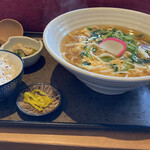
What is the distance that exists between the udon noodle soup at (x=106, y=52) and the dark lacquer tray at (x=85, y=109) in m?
0.15

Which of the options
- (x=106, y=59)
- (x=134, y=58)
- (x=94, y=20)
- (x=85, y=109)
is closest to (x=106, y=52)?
(x=106, y=59)

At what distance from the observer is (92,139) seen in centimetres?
101

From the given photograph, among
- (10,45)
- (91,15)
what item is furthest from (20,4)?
(91,15)

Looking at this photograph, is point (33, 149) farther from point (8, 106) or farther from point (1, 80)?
point (1, 80)

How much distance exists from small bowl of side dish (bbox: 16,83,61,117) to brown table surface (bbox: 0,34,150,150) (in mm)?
68

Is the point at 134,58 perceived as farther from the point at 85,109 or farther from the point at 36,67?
the point at 36,67

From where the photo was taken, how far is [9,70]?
1243 mm

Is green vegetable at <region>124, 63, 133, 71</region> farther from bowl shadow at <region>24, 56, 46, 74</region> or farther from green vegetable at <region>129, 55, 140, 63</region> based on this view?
bowl shadow at <region>24, 56, 46, 74</region>

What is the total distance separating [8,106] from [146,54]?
1041mm

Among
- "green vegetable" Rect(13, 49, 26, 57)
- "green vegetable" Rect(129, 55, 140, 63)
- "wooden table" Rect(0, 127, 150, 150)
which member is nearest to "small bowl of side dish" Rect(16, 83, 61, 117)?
"wooden table" Rect(0, 127, 150, 150)

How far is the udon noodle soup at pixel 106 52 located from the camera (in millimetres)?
1218

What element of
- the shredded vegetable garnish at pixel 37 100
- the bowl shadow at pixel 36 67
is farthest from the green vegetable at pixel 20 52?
the shredded vegetable garnish at pixel 37 100

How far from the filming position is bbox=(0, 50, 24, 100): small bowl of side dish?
1.09 meters

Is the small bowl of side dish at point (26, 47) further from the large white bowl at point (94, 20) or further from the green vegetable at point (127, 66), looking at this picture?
the green vegetable at point (127, 66)
